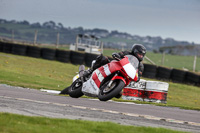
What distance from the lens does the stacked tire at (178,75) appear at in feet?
80.1

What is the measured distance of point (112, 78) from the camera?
8922 mm

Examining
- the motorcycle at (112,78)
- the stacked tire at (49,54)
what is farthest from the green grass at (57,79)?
the motorcycle at (112,78)

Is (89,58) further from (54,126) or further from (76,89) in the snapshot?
(54,126)

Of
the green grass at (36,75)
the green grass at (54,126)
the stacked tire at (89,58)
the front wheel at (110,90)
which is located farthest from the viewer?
the stacked tire at (89,58)

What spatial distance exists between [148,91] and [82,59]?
14.2 m

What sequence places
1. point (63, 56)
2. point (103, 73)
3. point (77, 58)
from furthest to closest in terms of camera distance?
1. point (63, 56)
2. point (77, 58)
3. point (103, 73)

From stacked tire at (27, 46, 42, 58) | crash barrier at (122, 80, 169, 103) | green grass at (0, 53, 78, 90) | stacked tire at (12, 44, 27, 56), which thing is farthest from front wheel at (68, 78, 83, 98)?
stacked tire at (12, 44, 27, 56)

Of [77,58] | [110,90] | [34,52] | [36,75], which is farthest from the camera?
[34,52]

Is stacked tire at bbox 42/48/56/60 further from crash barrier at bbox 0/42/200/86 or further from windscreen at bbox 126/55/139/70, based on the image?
windscreen at bbox 126/55/139/70

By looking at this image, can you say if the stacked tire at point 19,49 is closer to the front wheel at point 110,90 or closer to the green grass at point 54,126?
the front wheel at point 110,90

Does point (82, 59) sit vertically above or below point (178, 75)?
above

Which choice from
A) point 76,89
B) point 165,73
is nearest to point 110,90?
point 76,89

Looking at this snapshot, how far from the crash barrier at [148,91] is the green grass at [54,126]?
7.56 m

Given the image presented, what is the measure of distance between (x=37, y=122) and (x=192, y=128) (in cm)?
341
